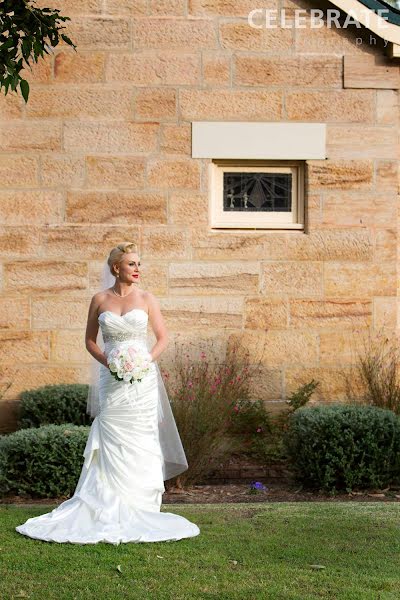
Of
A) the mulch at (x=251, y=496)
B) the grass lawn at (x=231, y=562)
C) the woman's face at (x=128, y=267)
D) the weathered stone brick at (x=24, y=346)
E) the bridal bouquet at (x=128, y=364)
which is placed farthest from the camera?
the weathered stone brick at (x=24, y=346)

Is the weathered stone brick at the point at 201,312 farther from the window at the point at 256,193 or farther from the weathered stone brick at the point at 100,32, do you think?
the weathered stone brick at the point at 100,32

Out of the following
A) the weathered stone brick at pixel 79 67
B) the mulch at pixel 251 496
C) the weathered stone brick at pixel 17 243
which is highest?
the weathered stone brick at pixel 79 67

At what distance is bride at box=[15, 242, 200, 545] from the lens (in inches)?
303

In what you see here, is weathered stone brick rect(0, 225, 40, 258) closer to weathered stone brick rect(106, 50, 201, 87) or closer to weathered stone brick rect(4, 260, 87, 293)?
weathered stone brick rect(4, 260, 87, 293)

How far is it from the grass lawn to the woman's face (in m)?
1.94

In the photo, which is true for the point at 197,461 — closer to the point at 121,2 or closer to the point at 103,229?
the point at 103,229

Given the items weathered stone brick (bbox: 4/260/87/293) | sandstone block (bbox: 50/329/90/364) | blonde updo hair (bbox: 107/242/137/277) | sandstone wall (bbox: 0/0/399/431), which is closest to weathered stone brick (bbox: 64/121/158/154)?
sandstone wall (bbox: 0/0/399/431)

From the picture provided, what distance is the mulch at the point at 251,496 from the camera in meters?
9.30

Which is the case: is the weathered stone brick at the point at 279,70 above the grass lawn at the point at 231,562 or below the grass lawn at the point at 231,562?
above

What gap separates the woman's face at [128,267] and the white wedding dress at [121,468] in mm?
259

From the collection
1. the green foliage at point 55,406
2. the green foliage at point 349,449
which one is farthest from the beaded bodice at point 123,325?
the green foliage at point 55,406

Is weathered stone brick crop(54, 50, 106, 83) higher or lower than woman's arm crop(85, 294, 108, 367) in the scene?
higher

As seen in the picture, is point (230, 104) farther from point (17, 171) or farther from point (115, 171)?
point (17, 171)

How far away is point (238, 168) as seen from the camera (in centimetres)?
1149
